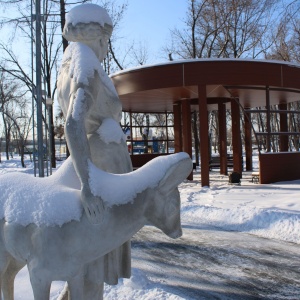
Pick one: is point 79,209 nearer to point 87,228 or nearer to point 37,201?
point 87,228

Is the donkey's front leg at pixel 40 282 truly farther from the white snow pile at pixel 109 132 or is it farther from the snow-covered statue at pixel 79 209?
the white snow pile at pixel 109 132

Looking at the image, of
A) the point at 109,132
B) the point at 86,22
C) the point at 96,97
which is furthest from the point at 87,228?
the point at 86,22

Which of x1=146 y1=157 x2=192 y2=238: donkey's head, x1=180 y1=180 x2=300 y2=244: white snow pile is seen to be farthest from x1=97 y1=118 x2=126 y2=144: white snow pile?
x1=180 y1=180 x2=300 y2=244: white snow pile

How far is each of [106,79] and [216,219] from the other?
21.9 ft

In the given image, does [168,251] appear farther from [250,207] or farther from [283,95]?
[283,95]

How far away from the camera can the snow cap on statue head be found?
8.01 ft

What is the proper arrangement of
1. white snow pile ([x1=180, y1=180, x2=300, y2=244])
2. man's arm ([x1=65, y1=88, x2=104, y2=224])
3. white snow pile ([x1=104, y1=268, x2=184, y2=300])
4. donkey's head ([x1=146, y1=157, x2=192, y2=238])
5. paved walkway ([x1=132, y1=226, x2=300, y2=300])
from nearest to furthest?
man's arm ([x1=65, y1=88, x2=104, y2=224]) < donkey's head ([x1=146, y1=157, x2=192, y2=238]) < white snow pile ([x1=104, y1=268, x2=184, y2=300]) < paved walkway ([x1=132, y1=226, x2=300, y2=300]) < white snow pile ([x1=180, y1=180, x2=300, y2=244])

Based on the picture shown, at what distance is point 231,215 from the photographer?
8586 millimetres

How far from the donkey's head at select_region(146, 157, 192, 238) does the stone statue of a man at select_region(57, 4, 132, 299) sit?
488 mm

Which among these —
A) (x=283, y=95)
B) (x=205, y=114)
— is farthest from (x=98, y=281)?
(x=283, y=95)

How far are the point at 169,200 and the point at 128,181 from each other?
0.26 metres

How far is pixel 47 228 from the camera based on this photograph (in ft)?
6.41

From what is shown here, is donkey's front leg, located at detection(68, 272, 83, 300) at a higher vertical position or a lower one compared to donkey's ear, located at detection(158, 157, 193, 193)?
lower

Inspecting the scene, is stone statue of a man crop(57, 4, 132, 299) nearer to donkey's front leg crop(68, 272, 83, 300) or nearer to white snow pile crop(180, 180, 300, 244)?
donkey's front leg crop(68, 272, 83, 300)
